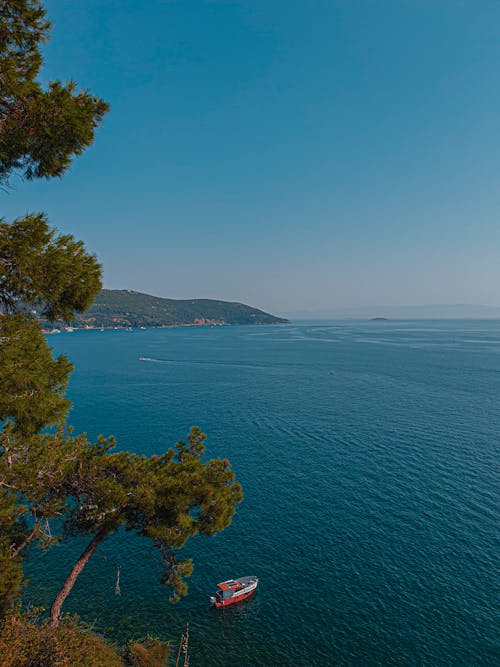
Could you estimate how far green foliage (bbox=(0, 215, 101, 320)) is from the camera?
32.6ft

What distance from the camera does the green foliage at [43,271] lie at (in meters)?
9.93

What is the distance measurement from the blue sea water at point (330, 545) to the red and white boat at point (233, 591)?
0.75 m

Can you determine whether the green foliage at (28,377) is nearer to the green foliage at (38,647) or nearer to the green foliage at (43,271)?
the green foliage at (43,271)

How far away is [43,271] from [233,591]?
29.7m

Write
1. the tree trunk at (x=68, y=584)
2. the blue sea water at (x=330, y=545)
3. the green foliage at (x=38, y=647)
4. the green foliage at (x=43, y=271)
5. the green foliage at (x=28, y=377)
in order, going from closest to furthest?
the green foliage at (x=43, y=271) → the green foliage at (x=28, y=377) → the green foliage at (x=38, y=647) → the tree trunk at (x=68, y=584) → the blue sea water at (x=330, y=545)

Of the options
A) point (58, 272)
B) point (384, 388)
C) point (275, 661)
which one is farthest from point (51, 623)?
point (384, 388)

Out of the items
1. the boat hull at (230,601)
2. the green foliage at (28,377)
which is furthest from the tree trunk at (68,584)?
the boat hull at (230,601)

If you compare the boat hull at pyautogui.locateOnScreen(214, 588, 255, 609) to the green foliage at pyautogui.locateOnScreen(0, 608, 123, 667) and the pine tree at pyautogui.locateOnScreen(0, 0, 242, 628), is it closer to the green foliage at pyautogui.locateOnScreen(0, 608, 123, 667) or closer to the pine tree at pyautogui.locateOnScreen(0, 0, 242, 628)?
the green foliage at pyautogui.locateOnScreen(0, 608, 123, 667)

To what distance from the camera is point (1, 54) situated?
33.8 ft

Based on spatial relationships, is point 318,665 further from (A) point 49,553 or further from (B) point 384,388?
(B) point 384,388

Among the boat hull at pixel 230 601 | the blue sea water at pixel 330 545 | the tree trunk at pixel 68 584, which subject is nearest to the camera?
the tree trunk at pixel 68 584

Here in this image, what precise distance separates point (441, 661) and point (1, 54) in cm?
3849

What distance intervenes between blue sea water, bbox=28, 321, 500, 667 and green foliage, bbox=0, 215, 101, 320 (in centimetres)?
2745

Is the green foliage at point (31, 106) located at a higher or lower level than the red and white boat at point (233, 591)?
higher
